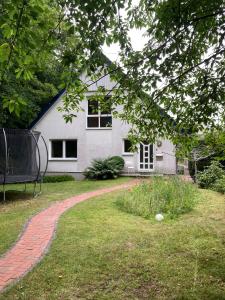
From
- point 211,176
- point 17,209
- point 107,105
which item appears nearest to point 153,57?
point 107,105

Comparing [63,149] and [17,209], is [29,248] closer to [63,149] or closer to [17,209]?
[17,209]

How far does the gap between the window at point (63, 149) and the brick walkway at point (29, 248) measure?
14.9 meters

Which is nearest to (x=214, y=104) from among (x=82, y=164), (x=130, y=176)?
(x=130, y=176)

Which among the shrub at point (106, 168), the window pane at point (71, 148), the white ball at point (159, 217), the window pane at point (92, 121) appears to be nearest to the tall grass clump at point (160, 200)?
the white ball at point (159, 217)

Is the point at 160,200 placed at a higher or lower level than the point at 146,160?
lower

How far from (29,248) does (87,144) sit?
59.5 ft

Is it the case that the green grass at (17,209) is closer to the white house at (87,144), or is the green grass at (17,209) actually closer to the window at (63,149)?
the white house at (87,144)

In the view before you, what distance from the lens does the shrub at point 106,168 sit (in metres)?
23.0

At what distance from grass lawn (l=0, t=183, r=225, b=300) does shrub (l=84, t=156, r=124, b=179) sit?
42.1 ft

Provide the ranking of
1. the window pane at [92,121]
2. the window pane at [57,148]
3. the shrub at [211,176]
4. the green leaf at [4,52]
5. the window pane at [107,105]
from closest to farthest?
the green leaf at [4,52] < the window pane at [107,105] < the shrub at [211,176] < the window pane at [92,121] < the window pane at [57,148]

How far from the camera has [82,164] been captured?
25438mm

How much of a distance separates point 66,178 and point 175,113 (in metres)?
18.2

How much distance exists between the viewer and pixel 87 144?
2548cm

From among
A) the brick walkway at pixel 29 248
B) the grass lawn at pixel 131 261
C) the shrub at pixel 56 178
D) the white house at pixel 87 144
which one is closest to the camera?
the grass lawn at pixel 131 261
